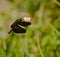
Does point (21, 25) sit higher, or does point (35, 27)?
point (21, 25)

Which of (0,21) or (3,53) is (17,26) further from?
(0,21)

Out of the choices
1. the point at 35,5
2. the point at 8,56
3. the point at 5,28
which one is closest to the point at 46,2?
the point at 35,5

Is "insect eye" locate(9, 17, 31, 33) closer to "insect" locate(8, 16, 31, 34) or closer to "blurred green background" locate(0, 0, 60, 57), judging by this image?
"insect" locate(8, 16, 31, 34)

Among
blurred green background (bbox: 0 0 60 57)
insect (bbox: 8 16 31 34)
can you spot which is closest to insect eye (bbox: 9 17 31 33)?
insect (bbox: 8 16 31 34)

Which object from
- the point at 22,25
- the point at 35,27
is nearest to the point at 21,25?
the point at 22,25

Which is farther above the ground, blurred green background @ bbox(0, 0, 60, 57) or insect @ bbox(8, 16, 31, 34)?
insect @ bbox(8, 16, 31, 34)

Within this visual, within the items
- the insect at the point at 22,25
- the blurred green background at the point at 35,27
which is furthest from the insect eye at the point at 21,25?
the blurred green background at the point at 35,27

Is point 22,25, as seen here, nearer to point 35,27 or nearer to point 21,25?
point 21,25

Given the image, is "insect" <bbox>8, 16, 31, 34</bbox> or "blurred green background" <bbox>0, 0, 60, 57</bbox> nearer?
"insect" <bbox>8, 16, 31, 34</bbox>

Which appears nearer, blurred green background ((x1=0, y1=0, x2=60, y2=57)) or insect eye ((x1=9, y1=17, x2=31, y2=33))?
insect eye ((x1=9, y1=17, x2=31, y2=33))
